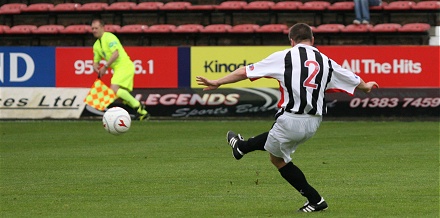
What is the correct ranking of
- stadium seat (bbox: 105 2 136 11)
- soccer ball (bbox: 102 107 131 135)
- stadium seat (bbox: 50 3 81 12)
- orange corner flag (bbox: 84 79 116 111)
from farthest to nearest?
stadium seat (bbox: 50 3 81 12)
stadium seat (bbox: 105 2 136 11)
orange corner flag (bbox: 84 79 116 111)
soccer ball (bbox: 102 107 131 135)

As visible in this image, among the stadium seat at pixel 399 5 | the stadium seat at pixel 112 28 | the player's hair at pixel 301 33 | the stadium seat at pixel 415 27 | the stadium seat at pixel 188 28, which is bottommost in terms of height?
the stadium seat at pixel 112 28

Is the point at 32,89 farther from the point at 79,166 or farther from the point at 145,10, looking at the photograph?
the point at 79,166

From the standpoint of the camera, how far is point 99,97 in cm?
2147

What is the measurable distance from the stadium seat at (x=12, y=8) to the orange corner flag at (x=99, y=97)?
6.44 m

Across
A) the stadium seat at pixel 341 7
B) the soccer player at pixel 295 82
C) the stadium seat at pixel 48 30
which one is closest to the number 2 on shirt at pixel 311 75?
the soccer player at pixel 295 82

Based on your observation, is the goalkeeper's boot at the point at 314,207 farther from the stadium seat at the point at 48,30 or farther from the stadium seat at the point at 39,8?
the stadium seat at the point at 39,8

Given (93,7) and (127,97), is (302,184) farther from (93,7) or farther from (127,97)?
(93,7)

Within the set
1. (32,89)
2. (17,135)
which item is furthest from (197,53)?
(17,135)

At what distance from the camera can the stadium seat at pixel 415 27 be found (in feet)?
79.0

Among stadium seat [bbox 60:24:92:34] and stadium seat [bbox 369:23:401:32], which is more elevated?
stadium seat [bbox 369:23:401:32]

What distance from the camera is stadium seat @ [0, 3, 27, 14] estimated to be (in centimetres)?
2681

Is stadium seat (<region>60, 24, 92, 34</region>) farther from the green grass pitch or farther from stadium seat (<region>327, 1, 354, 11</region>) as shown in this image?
the green grass pitch

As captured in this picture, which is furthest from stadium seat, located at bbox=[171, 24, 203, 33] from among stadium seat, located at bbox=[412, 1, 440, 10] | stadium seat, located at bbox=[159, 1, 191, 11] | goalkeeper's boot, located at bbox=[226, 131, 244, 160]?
goalkeeper's boot, located at bbox=[226, 131, 244, 160]

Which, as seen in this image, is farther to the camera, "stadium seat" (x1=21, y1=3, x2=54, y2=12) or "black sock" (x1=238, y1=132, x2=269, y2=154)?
"stadium seat" (x1=21, y1=3, x2=54, y2=12)
